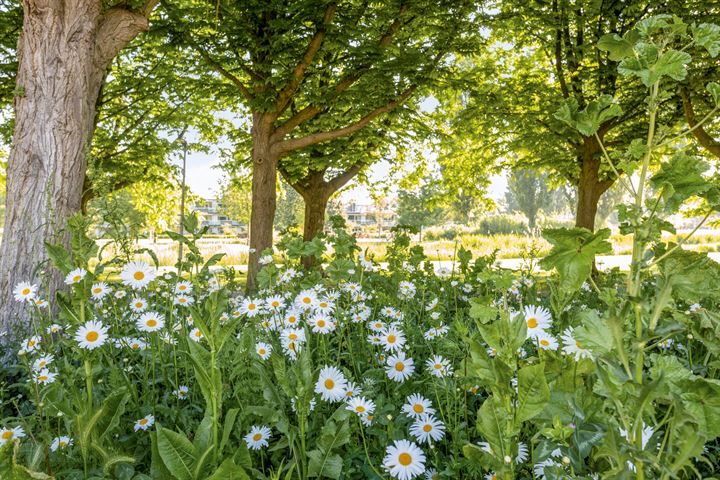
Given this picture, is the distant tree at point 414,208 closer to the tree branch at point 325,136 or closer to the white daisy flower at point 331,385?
the tree branch at point 325,136

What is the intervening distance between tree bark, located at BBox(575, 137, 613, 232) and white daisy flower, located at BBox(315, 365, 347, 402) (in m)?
9.22

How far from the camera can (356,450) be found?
1.50 metres

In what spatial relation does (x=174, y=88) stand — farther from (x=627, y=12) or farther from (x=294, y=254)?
(x=627, y=12)

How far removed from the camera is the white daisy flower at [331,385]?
1.50 metres

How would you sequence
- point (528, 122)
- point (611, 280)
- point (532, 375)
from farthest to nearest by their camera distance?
point (528, 122), point (611, 280), point (532, 375)

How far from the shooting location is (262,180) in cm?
827

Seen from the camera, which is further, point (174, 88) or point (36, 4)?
point (174, 88)

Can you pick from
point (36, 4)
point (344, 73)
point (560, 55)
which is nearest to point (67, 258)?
point (36, 4)

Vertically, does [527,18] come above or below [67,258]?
above

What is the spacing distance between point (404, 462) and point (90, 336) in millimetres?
1167

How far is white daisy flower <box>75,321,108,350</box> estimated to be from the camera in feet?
4.86

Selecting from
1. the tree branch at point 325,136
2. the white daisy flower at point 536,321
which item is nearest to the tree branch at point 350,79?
the tree branch at point 325,136

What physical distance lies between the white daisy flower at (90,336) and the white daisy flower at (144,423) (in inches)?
13.4

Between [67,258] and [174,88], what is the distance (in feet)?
29.2
